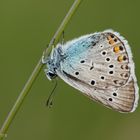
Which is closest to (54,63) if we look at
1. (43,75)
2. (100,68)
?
(100,68)

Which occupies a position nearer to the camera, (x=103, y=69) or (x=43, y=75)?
(x=103, y=69)

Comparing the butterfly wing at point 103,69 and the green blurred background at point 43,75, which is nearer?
the butterfly wing at point 103,69

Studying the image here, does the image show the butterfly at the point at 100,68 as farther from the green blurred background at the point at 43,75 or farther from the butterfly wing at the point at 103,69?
the green blurred background at the point at 43,75

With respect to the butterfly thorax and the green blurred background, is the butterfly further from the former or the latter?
the green blurred background

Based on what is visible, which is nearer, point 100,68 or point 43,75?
point 100,68

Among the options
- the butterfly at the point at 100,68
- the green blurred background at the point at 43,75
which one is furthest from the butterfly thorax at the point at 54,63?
the green blurred background at the point at 43,75

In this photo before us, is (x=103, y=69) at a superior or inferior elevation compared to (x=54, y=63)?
superior

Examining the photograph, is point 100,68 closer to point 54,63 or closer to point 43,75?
point 54,63

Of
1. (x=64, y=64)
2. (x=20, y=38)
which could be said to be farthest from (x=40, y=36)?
(x=64, y=64)
